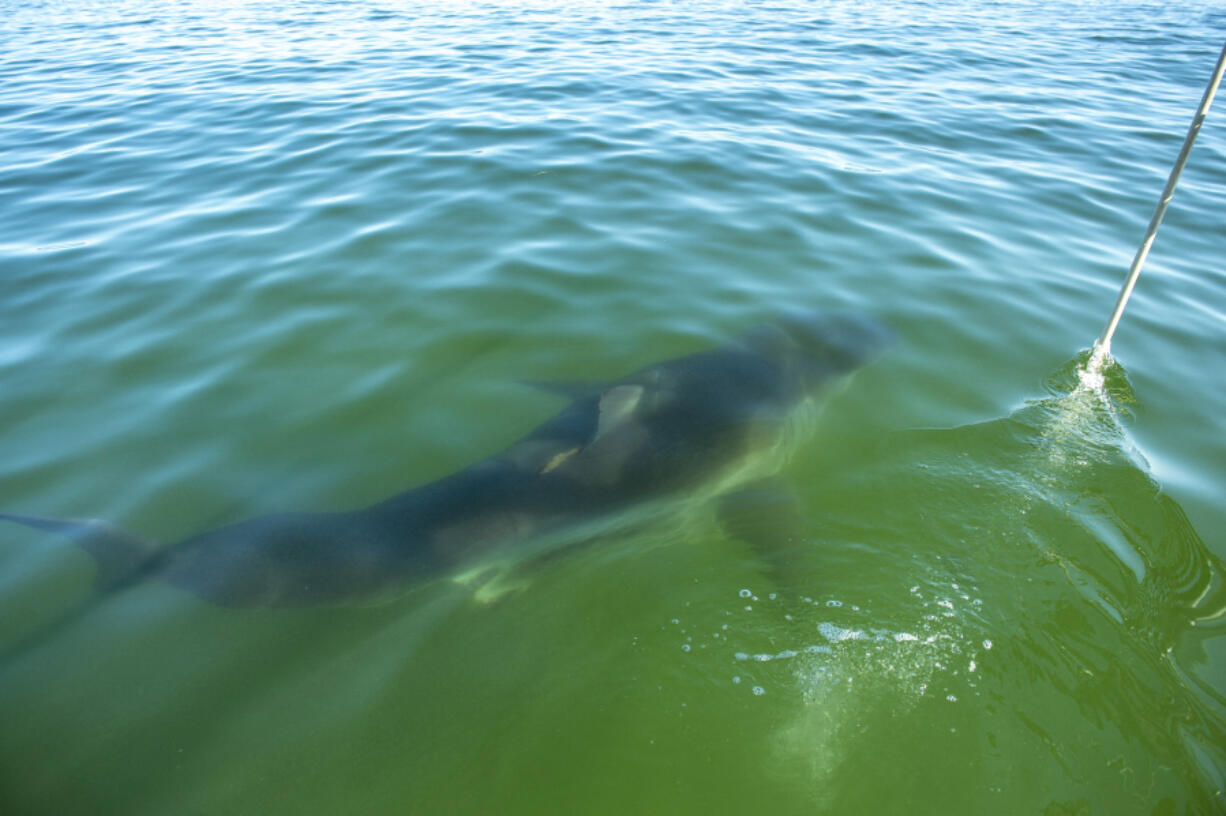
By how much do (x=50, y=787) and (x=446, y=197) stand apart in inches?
310

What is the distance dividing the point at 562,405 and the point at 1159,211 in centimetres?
476

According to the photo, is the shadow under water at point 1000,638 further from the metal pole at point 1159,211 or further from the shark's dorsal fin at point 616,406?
the shark's dorsal fin at point 616,406

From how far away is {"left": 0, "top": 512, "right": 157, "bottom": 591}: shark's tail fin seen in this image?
462cm

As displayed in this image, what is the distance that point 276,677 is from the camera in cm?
405

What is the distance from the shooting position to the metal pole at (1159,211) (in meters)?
4.84

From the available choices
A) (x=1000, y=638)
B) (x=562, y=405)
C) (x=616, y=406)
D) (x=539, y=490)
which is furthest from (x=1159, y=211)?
(x=539, y=490)

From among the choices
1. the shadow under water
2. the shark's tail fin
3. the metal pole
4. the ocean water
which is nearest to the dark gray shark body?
the shark's tail fin

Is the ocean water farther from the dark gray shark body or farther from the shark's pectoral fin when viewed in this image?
the dark gray shark body

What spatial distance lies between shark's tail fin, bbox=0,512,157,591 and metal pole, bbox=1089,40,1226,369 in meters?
7.21

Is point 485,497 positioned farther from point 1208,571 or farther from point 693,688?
point 1208,571

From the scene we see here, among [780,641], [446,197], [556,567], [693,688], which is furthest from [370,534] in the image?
[446,197]

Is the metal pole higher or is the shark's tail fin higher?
the metal pole

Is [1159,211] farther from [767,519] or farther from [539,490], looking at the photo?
[539,490]

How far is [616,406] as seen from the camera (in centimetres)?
597
